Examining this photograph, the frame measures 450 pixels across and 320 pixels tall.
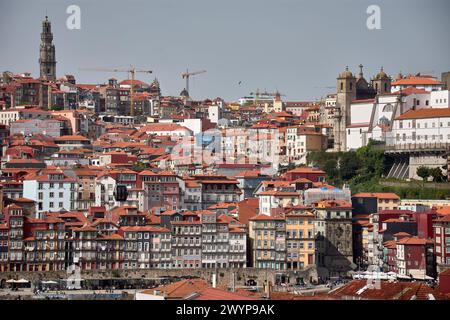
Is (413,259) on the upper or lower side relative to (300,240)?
lower

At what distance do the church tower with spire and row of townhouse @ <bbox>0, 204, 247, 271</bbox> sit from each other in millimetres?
28967

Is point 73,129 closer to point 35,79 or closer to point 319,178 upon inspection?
point 35,79

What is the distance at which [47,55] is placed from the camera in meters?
75.8

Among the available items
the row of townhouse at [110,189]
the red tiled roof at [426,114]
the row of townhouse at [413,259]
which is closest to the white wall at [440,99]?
the red tiled roof at [426,114]

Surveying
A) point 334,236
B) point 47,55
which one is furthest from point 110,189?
point 47,55

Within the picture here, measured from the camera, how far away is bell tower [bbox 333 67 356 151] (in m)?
59.2

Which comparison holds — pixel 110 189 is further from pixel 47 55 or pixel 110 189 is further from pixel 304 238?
pixel 47 55

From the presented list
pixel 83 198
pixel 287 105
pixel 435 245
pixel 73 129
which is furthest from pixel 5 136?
pixel 287 105

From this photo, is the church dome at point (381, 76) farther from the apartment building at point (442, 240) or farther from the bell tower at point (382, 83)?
the apartment building at point (442, 240)

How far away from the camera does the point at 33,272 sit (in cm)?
4059

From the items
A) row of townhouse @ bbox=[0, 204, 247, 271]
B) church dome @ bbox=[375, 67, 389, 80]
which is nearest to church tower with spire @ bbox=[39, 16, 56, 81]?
church dome @ bbox=[375, 67, 389, 80]

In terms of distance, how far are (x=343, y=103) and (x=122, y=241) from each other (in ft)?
64.1

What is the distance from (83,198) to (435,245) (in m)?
11.0

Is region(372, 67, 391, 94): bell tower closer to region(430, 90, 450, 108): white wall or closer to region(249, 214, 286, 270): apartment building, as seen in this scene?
region(430, 90, 450, 108): white wall
